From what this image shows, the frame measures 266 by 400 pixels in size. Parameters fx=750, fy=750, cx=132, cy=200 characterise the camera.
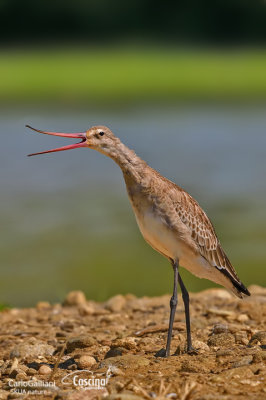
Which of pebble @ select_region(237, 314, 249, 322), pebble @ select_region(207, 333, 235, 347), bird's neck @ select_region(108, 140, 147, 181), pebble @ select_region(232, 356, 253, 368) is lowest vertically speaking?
pebble @ select_region(232, 356, 253, 368)

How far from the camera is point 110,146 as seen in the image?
671 centimetres

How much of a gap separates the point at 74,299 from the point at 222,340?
3.66m

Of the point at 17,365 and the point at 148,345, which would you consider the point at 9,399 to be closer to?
the point at 17,365

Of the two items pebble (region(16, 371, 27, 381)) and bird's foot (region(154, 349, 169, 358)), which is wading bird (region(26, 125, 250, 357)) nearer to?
bird's foot (region(154, 349, 169, 358))

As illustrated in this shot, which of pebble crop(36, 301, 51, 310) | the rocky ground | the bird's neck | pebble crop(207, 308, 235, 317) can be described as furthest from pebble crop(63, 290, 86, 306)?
the bird's neck

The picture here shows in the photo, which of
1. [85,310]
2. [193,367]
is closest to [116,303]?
[85,310]

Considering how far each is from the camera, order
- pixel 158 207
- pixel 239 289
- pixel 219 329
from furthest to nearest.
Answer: pixel 219 329 → pixel 239 289 → pixel 158 207

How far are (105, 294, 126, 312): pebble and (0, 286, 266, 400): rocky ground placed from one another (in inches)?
0.6

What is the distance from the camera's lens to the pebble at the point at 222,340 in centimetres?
698

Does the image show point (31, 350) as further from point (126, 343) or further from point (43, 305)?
point (43, 305)

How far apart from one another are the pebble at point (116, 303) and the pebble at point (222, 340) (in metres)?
2.52

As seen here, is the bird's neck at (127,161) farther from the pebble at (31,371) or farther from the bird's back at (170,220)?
the pebble at (31,371)

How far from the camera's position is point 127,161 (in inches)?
265

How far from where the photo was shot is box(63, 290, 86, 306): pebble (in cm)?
1026
